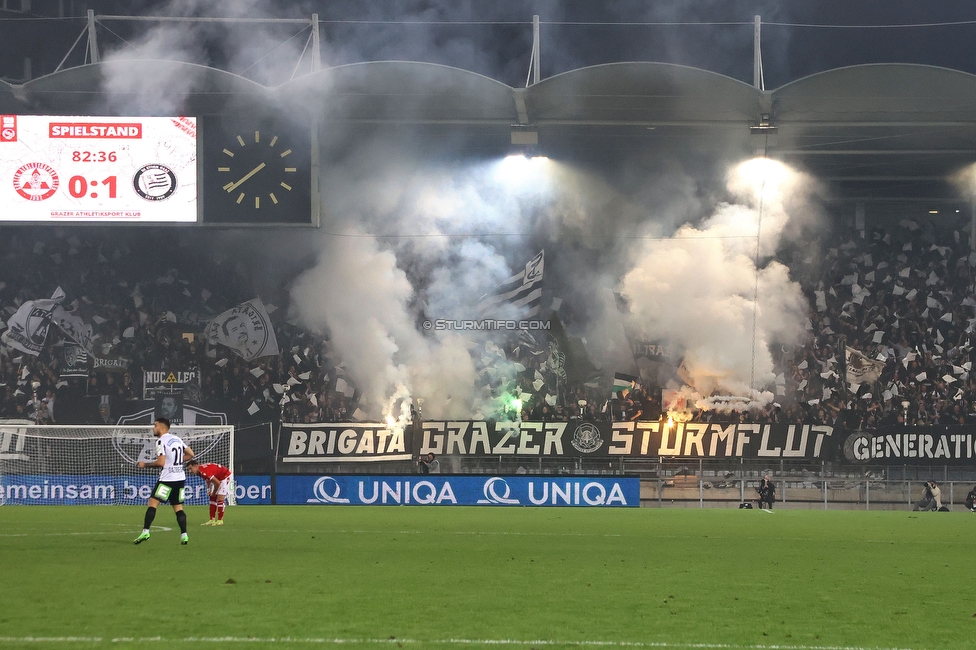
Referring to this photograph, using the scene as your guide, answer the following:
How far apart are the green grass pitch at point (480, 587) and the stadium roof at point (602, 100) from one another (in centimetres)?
1124

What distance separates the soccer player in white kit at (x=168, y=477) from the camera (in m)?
11.4

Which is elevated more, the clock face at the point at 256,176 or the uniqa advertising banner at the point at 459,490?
the clock face at the point at 256,176

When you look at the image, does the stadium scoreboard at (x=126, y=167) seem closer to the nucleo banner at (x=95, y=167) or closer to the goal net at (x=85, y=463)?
the nucleo banner at (x=95, y=167)

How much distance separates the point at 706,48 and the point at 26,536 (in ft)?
60.3

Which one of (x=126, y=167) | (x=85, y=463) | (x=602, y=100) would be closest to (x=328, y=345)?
(x=85, y=463)

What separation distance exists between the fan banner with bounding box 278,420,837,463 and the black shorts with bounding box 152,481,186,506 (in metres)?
14.7

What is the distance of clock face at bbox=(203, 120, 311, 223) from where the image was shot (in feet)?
66.9

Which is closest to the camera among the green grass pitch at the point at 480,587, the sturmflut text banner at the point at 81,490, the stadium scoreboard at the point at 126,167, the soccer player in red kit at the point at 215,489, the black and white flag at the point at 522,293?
the green grass pitch at the point at 480,587

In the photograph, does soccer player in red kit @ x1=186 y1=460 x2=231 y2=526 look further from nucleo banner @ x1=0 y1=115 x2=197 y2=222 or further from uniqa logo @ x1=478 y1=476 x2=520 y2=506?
uniqa logo @ x1=478 y1=476 x2=520 y2=506

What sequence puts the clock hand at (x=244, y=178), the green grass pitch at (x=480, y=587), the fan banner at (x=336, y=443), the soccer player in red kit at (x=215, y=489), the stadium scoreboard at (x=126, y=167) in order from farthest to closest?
1. the fan banner at (x=336, y=443)
2. the stadium scoreboard at (x=126, y=167)
3. the clock hand at (x=244, y=178)
4. the soccer player in red kit at (x=215, y=489)
5. the green grass pitch at (x=480, y=587)

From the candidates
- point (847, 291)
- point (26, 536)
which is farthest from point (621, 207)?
point (26, 536)

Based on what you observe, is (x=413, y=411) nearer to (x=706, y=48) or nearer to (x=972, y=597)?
(x=706, y=48)

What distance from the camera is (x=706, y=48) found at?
24562mm
